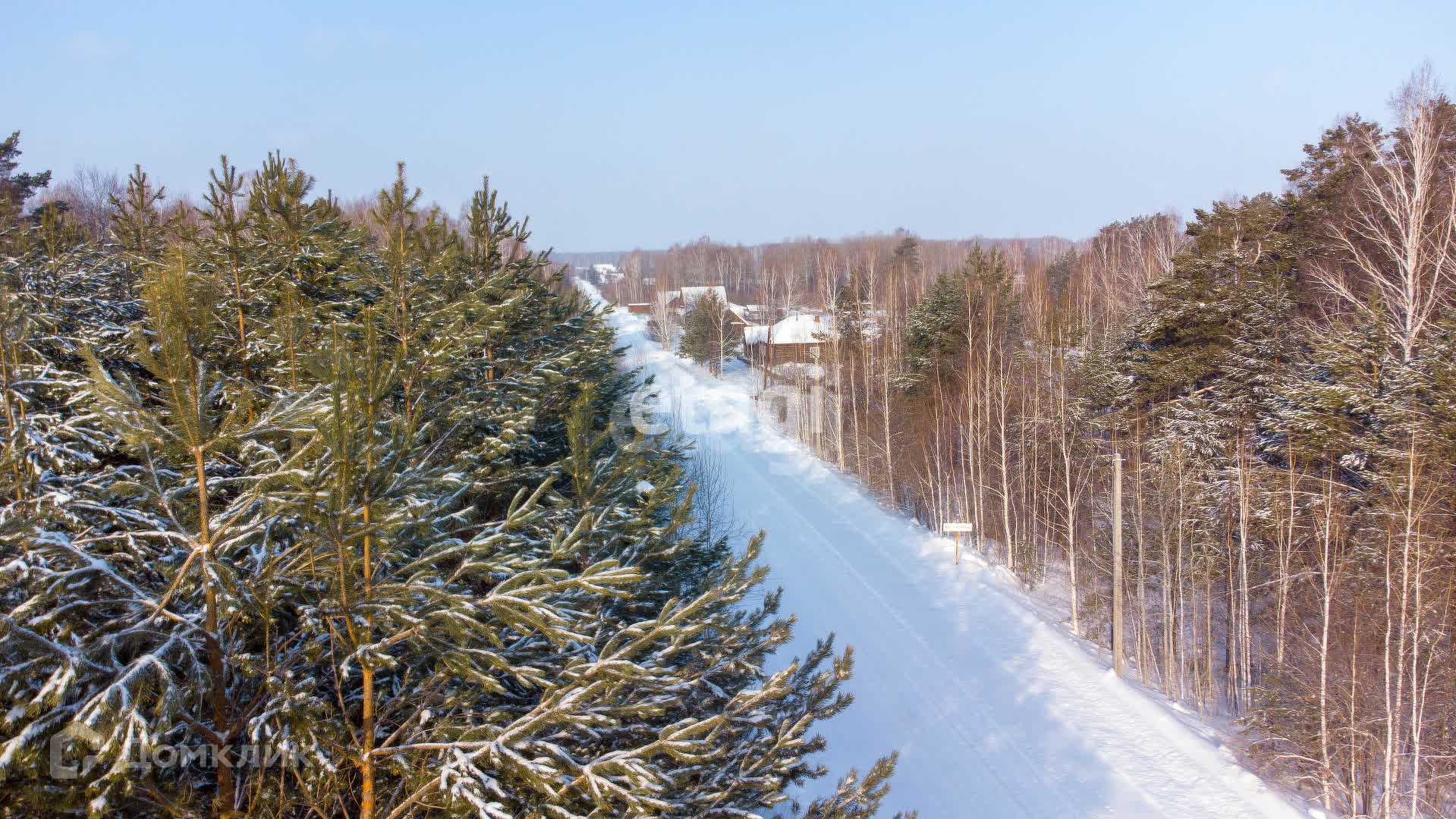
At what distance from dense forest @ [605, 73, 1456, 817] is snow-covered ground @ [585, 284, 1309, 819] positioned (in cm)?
131

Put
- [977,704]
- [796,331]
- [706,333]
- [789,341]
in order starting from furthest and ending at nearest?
[706,333]
[796,331]
[789,341]
[977,704]

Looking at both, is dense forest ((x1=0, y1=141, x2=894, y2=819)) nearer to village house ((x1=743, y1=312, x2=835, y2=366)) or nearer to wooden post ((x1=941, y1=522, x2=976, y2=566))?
wooden post ((x1=941, y1=522, x2=976, y2=566))

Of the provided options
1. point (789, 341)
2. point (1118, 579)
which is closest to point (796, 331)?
point (789, 341)

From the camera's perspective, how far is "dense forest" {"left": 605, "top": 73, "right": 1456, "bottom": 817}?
1080 centimetres

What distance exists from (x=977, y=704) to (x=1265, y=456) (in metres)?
8.26

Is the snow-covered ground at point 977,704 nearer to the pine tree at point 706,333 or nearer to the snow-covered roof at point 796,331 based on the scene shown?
the snow-covered roof at point 796,331

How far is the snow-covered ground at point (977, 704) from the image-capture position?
11.0 meters

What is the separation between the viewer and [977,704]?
1355 centimetres

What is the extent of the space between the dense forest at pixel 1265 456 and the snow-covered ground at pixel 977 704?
131 centimetres

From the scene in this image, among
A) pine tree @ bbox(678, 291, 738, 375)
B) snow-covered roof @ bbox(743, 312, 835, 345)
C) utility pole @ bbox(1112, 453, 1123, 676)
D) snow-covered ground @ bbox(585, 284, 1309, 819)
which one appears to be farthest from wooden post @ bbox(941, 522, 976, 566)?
pine tree @ bbox(678, 291, 738, 375)

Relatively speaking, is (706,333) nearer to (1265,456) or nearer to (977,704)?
(1265,456)

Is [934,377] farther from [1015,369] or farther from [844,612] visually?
[844,612]

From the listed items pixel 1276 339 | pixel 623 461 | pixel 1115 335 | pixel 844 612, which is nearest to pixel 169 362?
pixel 623 461

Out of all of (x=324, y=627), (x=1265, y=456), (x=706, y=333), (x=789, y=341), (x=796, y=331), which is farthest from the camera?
A: (x=706, y=333)
